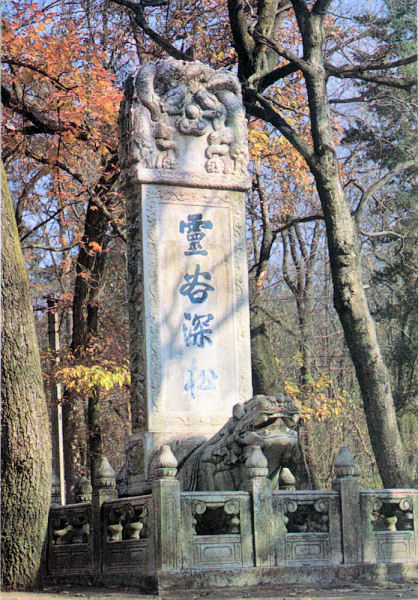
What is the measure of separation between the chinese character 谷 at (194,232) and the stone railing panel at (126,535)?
10.2 ft

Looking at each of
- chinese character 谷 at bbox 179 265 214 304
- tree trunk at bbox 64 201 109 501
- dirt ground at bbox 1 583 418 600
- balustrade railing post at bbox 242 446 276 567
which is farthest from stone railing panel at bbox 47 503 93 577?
tree trunk at bbox 64 201 109 501

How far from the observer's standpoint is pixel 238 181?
462 inches

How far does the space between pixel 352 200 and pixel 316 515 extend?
54.3ft

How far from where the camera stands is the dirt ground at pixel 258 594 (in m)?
8.30

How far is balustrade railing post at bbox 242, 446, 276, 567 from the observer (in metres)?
9.09

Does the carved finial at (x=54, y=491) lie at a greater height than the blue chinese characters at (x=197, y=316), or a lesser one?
lesser

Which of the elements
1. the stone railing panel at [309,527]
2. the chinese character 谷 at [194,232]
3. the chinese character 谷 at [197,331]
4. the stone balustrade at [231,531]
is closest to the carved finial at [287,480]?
the stone balustrade at [231,531]

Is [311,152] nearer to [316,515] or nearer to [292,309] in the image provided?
[316,515]

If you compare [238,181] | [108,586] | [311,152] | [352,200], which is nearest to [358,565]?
[108,586]

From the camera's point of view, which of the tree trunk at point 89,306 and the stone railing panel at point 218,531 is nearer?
the stone railing panel at point 218,531

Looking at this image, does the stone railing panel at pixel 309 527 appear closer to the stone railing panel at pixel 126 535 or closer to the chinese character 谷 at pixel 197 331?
the stone railing panel at pixel 126 535

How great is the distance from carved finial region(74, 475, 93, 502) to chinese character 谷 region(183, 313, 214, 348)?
1.88m

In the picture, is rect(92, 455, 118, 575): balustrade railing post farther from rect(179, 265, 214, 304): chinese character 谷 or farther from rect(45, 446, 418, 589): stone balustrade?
rect(179, 265, 214, 304): chinese character 谷

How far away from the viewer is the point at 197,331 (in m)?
11.1
